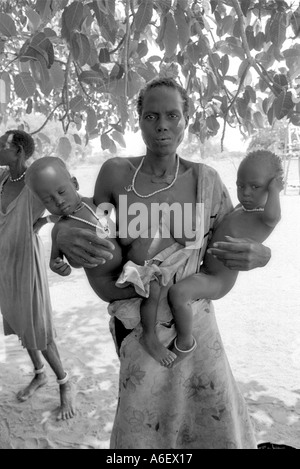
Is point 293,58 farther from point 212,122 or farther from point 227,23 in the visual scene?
point 212,122

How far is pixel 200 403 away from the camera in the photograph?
1.57m

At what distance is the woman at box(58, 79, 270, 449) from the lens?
Result: 4.57ft

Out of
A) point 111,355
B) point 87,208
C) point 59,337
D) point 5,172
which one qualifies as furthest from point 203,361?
point 59,337

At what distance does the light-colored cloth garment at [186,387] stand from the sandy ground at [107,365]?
2.50ft

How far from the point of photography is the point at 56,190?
1.32 m

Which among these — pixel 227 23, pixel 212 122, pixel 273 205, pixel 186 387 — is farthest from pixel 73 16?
pixel 186 387

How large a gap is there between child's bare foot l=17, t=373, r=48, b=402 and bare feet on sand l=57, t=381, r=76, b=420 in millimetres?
310

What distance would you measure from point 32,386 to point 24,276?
0.98 m

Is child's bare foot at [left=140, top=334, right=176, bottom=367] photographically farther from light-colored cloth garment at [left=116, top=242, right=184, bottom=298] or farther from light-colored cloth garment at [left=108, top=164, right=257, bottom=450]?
light-colored cloth garment at [left=116, top=242, right=184, bottom=298]

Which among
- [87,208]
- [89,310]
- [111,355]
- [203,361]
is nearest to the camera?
[87,208]

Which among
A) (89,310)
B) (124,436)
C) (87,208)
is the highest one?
(87,208)

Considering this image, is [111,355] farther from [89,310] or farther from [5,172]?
[5,172]

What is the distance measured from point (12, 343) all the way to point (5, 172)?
1.94 metres

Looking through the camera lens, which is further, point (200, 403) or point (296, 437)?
point (296, 437)
